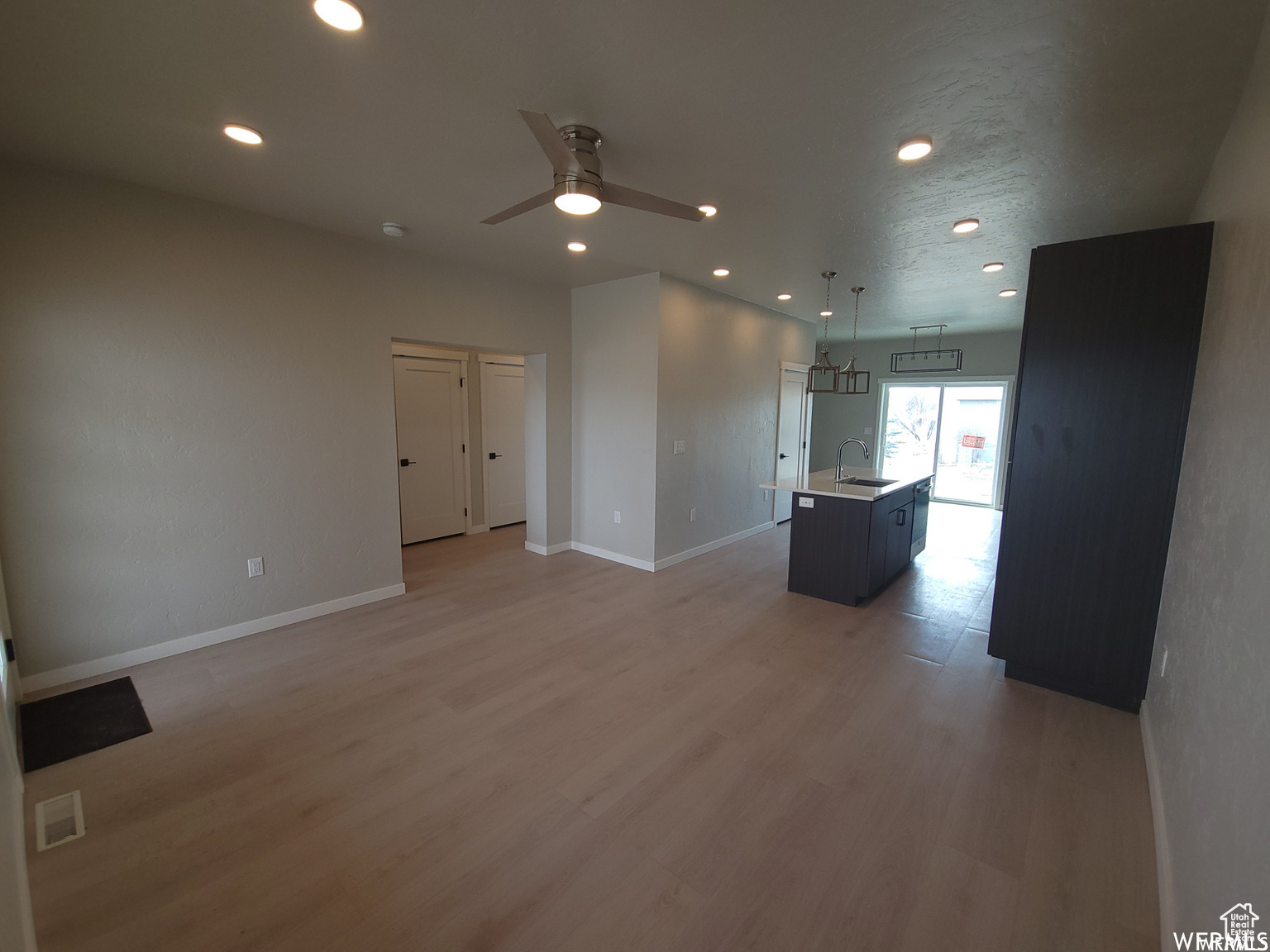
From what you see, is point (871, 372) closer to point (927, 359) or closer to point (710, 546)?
point (927, 359)

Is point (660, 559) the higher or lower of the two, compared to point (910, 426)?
lower

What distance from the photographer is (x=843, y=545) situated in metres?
3.92

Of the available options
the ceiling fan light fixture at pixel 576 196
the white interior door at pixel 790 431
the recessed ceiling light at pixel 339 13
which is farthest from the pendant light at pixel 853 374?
the recessed ceiling light at pixel 339 13

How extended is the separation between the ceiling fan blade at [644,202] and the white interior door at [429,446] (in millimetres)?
3863

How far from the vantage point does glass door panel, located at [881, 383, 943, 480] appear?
8188 millimetres

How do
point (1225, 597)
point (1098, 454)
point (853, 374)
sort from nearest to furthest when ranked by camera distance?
point (1225, 597) < point (1098, 454) < point (853, 374)

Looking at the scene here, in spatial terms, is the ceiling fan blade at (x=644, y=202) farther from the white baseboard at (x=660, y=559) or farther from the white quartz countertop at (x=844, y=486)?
the white baseboard at (x=660, y=559)

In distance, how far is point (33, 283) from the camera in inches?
98.6

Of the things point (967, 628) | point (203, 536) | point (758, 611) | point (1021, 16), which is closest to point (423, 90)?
point (1021, 16)

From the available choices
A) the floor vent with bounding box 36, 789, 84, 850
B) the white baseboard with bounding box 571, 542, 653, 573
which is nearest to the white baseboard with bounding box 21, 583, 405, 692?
the floor vent with bounding box 36, 789, 84, 850

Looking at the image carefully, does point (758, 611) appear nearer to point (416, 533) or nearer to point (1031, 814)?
point (1031, 814)

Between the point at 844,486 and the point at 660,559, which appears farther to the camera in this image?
the point at 660,559

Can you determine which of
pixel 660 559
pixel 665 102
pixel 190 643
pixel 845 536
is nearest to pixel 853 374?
pixel 845 536

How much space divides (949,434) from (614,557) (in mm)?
6190
